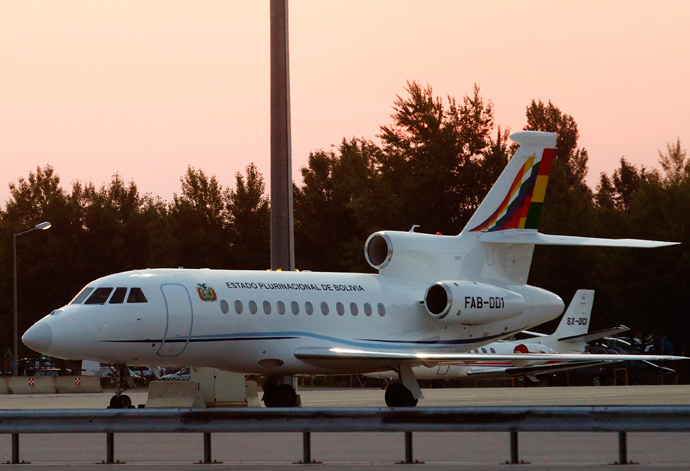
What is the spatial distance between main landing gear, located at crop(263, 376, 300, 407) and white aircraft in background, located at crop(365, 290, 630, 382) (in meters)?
7.06

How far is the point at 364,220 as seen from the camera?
61000 millimetres

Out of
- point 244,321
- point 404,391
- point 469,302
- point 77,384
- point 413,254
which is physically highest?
point 413,254

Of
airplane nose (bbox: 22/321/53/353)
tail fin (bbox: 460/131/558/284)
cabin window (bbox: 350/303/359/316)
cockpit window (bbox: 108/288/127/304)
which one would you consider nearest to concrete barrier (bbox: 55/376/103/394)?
cabin window (bbox: 350/303/359/316)

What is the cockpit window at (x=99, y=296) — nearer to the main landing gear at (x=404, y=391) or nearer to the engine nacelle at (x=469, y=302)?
the main landing gear at (x=404, y=391)

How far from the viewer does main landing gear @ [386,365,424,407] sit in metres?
23.7

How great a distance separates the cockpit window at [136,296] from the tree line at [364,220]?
109 feet

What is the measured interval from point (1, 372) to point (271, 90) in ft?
199

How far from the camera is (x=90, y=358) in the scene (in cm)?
2105

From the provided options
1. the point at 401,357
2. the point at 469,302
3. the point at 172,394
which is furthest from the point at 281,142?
the point at 172,394

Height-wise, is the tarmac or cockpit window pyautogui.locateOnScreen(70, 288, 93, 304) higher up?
cockpit window pyautogui.locateOnScreen(70, 288, 93, 304)

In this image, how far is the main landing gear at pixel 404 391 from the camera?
23703 mm

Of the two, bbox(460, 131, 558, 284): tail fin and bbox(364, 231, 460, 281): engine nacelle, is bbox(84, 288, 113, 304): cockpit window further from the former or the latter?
bbox(460, 131, 558, 284): tail fin

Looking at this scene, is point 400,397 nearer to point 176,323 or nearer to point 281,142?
point 176,323

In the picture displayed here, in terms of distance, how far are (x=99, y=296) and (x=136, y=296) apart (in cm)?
70
